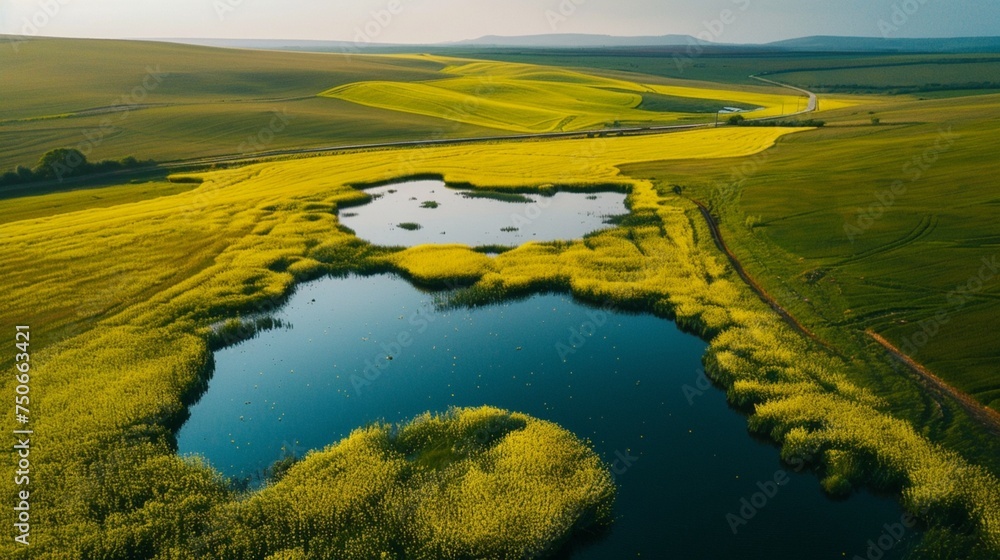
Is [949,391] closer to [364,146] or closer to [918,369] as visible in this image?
[918,369]

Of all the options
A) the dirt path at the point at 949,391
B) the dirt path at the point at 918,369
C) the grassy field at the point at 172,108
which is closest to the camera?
the dirt path at the point at 949,391

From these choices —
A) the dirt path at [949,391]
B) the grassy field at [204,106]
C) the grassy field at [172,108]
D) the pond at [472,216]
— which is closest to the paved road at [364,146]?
the grassy field at [204,106]

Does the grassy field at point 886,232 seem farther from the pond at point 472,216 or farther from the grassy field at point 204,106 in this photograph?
the grassy field at point 204,106

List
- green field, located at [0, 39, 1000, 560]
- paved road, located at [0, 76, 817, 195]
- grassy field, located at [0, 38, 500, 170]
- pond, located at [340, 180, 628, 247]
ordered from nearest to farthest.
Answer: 1. green field, located at [0, 39, 1000, 560]
2. pond, located at [340, 180, 628, 247]
3. paved road, located at [0, 76, 817, 195]
4. grassy field, located at [0, 38, 500, 170]

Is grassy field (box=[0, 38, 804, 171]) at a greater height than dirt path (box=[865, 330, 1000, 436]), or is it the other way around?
grassy field (box=[0, 38, 804, 171])

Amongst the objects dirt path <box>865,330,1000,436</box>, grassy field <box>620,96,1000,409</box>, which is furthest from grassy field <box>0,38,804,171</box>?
dirt path <box>865,330,1000,436</box>

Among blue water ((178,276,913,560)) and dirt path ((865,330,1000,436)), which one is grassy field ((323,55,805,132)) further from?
dirt path ((865,330,1000,436))

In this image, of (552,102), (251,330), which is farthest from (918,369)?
(552,102)
